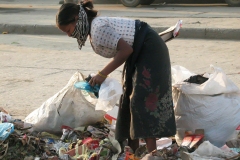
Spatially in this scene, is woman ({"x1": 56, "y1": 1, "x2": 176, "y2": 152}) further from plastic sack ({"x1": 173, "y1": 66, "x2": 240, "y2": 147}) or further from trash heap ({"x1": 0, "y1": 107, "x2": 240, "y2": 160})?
plastic sack ({"x1": 173, "y1": 66, "x2": 240, "y2": 147})

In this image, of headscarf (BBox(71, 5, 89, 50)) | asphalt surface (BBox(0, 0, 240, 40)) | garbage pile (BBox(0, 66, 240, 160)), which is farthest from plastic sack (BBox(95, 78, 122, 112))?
asphalt surface (BBox(0, 0, 240, 40))

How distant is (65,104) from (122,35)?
1.08m

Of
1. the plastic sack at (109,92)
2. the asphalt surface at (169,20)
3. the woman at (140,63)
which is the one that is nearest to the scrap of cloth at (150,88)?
the woman at (140,63)

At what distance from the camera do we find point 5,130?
3760 millimetres

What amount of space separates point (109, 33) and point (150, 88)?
1.46 feet

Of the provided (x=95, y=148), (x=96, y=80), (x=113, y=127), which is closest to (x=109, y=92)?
(x=96, y=80)

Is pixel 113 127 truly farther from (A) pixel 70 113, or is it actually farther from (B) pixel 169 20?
(B) pixel 169 20

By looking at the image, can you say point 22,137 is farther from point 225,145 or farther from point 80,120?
point 225,145

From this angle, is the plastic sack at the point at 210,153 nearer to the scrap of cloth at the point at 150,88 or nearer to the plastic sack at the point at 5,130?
the scrap of cloth at the point at 150,88

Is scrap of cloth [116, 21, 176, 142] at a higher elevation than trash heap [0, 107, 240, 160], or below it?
higher

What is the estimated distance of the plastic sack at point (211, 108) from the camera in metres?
3.88

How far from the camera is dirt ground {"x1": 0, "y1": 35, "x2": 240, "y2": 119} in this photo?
557 cm

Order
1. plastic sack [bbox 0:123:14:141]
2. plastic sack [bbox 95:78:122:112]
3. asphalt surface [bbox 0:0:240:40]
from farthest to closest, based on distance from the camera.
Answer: asphalt surface [bbox 0:0:240:40]
plastic sack [bbox 0:123:14:141]
plastic sack [bbox 95:78:122:112]

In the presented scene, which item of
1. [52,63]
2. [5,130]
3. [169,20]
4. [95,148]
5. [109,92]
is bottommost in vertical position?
[169,20]
